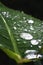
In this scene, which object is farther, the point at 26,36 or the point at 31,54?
the point at 26,36

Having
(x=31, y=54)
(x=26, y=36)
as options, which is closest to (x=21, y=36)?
(x=26, y=36)

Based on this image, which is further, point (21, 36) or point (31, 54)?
point (21, 36)

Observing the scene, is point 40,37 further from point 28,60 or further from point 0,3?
point 0,3

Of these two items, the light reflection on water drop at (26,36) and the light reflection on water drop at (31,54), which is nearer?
the light reflection on water drop at (31,54)

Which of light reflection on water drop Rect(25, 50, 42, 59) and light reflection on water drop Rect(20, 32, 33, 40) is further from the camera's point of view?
light reflection on water drop Rect(20, 32, 33, 40)

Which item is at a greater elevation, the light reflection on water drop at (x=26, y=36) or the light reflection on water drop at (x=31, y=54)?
the light reflection on water drop at (x=31, y=54)

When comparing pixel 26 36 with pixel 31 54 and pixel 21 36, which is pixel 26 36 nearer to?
→ pixel 21 36

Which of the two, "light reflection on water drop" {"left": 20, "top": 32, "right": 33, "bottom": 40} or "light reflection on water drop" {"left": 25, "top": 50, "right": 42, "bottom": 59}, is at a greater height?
"light reflection on water drop" {"left": 25, "top": 50, "right": 42, "bottom": 59}

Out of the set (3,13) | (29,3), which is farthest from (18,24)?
(29,3)
